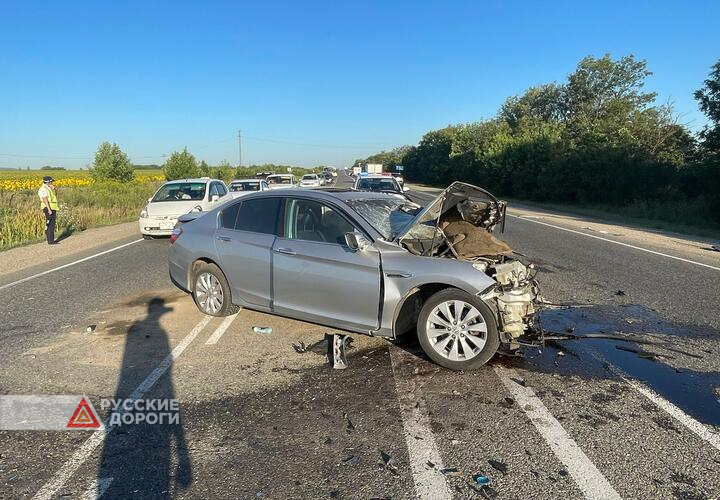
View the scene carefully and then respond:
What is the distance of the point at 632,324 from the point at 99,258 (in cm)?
1075

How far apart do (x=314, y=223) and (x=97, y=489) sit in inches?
128

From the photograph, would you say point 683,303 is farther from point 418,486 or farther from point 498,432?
point 418,486

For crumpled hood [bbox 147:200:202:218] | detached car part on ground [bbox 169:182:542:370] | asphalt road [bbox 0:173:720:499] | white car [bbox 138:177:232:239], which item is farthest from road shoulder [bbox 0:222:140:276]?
detached car part on ground [bbox 169:182:542:370]

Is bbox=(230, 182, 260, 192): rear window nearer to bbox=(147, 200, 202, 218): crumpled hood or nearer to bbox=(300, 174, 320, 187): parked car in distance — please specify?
bbox=(147, 200, 202, 218): crumpled hood

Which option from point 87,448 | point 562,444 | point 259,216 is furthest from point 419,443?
point 259,216

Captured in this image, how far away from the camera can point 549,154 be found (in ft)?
125

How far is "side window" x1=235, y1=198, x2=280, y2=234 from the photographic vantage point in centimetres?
580

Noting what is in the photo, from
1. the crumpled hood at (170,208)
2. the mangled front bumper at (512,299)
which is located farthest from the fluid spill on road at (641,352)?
the crumpled hood at (170,208)

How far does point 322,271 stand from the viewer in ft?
16.8

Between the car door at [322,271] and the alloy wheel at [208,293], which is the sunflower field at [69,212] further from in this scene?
the car door at [322,271]

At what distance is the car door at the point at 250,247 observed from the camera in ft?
18.6

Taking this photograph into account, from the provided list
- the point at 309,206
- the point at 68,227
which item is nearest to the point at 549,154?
the point at 68,227

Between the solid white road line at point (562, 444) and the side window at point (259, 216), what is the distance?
300cm

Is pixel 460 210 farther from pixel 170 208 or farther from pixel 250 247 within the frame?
pixel 170 208
